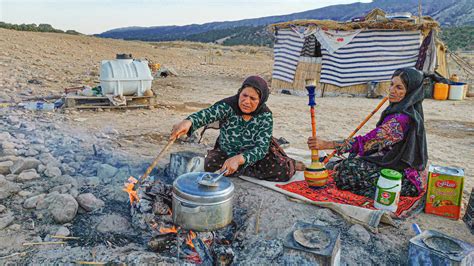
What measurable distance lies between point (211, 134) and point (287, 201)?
8.77ft

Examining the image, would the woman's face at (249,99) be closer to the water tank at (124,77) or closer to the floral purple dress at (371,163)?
the floral purple dress at (371,163)

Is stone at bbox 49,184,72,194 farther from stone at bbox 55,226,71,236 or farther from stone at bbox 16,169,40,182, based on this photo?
stone at bbox 55,226,71,236

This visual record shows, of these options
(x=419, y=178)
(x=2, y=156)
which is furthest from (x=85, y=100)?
(x=419, y=178)

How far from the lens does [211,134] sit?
579 cm

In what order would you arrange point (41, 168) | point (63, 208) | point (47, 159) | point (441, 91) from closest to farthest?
point (63, 208)
point (41, 168)
point (47, 159)
point (441, 91)

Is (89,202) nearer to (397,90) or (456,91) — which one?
(397,90)

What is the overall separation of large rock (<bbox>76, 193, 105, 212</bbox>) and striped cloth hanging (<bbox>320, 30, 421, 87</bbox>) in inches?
356

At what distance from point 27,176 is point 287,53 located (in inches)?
374

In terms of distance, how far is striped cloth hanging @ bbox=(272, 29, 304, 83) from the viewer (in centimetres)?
1149

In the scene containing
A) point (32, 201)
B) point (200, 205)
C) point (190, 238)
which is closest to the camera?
point (200, 205)

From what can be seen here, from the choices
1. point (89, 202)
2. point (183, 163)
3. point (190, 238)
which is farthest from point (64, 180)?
point (190, 238)

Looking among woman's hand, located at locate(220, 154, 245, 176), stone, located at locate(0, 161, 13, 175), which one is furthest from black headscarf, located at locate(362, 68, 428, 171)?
stone, located at locate(0, 161, 13, 175)

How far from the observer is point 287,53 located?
11.8 meters

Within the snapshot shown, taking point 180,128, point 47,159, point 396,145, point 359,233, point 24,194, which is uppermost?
point 180,128
